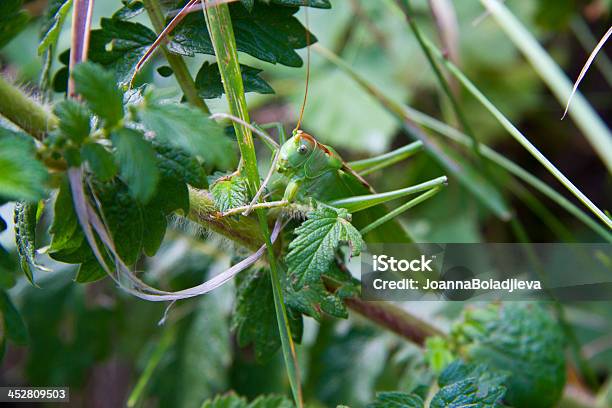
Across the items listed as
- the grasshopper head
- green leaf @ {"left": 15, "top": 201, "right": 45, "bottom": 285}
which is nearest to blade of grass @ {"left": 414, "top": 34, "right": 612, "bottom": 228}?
the grasshopper head

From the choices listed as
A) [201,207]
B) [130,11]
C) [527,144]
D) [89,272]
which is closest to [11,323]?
[89,272]

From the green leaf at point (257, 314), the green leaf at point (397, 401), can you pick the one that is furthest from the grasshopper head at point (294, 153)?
the green leaf at point (397, 401)

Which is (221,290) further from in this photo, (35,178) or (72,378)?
Answer: (35,178)

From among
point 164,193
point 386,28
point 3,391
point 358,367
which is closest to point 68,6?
point 164,193

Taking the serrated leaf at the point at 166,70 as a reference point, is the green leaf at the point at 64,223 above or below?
below

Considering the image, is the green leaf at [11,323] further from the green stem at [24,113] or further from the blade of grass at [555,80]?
the blade of grass at [555,80]

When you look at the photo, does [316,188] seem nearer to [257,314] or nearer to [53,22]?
[257,314]
